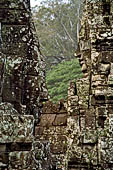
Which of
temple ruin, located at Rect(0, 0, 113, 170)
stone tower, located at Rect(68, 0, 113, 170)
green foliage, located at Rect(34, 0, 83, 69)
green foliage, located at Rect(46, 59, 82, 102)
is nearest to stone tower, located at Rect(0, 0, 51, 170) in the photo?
temple ruin, located at Rect(0, 0, 113, 170)

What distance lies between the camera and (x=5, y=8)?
11.4 feet

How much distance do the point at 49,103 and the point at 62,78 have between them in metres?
10.0

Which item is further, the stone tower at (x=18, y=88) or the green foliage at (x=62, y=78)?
the green foliage at (x=62, y=78)

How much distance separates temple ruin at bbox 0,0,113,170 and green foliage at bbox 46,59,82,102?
8515 mm

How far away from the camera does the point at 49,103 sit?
6402 millimetres

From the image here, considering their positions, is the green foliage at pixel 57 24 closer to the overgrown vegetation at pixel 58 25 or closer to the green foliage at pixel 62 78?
the overgrown vegetation at pixel 58 25

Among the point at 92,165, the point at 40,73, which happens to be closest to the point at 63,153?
the point at 92,165

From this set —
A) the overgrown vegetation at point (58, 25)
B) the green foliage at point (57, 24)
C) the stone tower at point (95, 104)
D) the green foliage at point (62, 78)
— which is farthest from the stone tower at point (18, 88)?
the green foliage at point (57, 24)

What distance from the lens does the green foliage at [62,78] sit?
49.3 feet

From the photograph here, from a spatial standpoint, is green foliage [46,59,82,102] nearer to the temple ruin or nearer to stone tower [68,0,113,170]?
the temple ruin

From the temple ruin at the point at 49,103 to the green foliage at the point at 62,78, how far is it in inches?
335

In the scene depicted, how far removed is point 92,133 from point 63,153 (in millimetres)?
1388

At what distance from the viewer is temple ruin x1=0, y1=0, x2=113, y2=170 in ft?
7.27

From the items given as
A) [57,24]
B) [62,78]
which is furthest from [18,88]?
[57,24]
